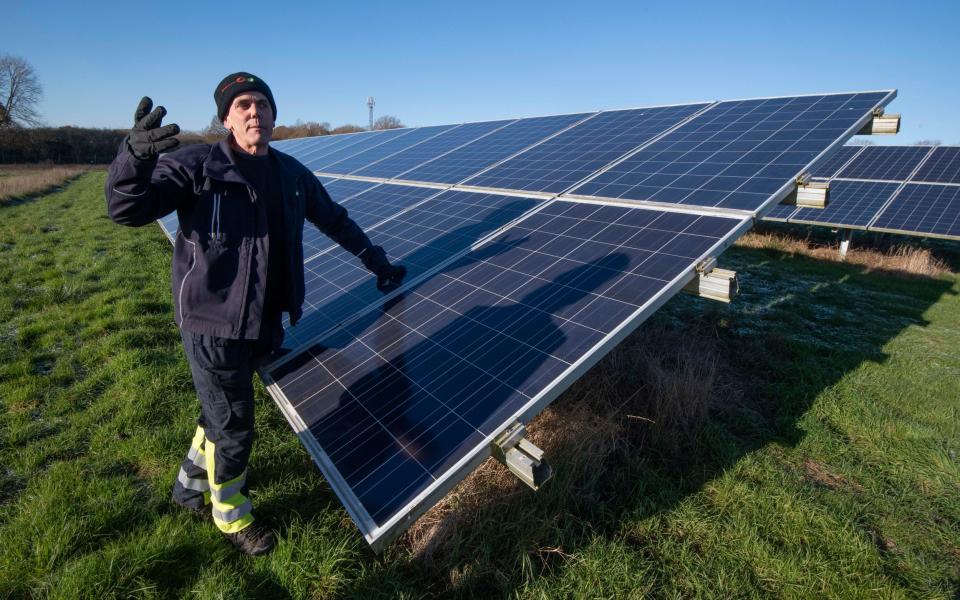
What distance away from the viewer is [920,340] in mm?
7156

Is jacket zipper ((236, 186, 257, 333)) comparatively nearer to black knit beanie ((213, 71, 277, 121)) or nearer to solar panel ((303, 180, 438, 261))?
black knit beanie ((213, 71, 277, 121))

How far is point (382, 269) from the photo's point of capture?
4.40 m

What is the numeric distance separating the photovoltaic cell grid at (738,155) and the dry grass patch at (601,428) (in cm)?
191

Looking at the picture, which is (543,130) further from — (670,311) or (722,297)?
(722,297)

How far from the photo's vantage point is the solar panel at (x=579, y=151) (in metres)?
6.19

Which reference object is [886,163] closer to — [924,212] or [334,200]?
[924,212]

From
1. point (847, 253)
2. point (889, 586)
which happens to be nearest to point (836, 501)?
point (889, 586)

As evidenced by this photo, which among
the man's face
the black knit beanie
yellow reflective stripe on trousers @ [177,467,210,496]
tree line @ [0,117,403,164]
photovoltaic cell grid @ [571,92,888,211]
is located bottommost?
yellow reflective stripe on trousers @ [177,467,210,496]

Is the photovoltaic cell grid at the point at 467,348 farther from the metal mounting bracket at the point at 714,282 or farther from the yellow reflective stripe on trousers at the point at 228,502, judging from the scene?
the yellow reflective stripe on trousers at the point at 228,502

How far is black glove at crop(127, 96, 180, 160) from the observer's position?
7.91ft

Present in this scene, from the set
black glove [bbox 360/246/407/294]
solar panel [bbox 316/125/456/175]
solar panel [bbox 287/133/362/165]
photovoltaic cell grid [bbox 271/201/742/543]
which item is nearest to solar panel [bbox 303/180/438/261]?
black glove [bbox 360/246/407/294]

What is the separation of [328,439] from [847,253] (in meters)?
14.9

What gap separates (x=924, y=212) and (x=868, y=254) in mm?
1506

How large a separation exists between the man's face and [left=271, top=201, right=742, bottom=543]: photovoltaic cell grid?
5.53ft
